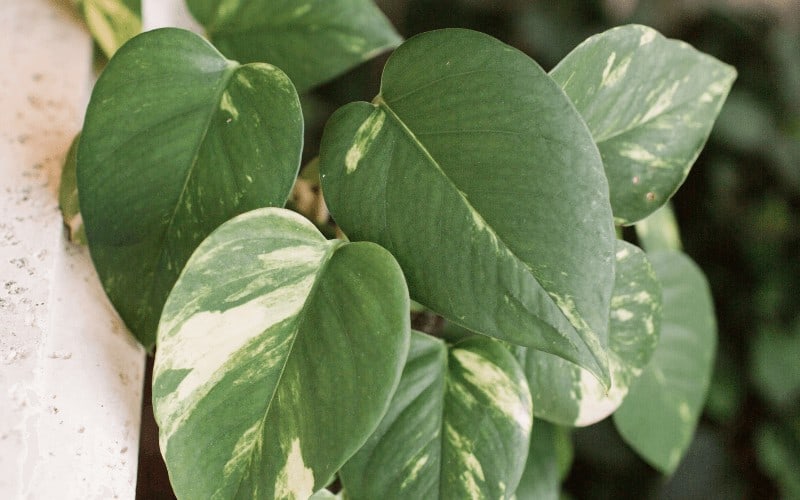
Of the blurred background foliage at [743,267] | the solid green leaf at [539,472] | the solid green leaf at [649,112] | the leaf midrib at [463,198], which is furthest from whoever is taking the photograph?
the blurred background foliage at [743,267]

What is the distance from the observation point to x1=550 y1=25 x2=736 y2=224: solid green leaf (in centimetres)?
47

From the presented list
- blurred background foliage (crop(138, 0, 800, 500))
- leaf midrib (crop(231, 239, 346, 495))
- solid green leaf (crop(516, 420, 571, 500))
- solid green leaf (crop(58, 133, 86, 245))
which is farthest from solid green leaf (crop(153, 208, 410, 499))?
blurred background foliage (crop(138, 0, 800, 500))

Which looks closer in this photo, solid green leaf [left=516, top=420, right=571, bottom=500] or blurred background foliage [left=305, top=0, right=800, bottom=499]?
solid green leaf [left=516, top=420, right=571, bottom=500]

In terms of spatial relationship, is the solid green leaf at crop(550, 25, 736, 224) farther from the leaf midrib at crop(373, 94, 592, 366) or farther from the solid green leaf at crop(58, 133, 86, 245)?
the solid green leaf at crop(58, 133, 86, 245)

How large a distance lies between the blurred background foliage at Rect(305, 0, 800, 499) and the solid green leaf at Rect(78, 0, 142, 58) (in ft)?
2.98

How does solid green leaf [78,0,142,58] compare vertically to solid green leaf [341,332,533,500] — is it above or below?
above

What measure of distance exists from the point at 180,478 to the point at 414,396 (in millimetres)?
155

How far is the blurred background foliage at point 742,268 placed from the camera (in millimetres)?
1331

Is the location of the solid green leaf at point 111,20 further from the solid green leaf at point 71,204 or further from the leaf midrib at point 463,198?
the leaf midrib at point 463,198

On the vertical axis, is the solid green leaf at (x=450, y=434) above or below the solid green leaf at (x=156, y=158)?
below

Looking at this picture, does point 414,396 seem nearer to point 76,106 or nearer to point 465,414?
point 465,414

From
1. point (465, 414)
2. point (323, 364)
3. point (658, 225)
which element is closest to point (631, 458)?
point (658, 225)

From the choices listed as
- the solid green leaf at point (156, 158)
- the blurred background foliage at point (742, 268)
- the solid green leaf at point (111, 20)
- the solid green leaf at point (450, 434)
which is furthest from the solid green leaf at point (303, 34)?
the blurred background foliage at point (742, 268)

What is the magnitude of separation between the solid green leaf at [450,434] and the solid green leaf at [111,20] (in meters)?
0.39
